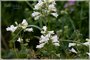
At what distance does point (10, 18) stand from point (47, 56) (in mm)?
1162

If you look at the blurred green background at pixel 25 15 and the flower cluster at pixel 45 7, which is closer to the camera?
the flower cluster at pixel 45 7

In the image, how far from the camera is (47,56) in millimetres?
1898

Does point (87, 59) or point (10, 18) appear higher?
point (10, 18)

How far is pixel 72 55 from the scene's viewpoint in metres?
1.96

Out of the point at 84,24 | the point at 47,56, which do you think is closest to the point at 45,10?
the point at 47,56

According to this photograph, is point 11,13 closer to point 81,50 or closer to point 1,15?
point 1,15

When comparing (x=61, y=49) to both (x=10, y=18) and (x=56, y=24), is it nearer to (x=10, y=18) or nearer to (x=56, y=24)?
(x=56, y=24)

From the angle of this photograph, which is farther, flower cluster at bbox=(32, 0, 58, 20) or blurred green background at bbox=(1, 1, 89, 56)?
blurred green background at bbox=(1, 1, 89, 56)

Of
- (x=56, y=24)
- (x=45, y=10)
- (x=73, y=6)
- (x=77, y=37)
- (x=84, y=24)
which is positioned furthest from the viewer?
(x=73, y=6)

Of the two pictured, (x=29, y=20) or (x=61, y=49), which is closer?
(x=61, y=49)

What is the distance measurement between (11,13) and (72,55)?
1.24m

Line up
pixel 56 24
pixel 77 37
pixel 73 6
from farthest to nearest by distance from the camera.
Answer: pixel 73 6, pixel 56 24, pixel 77 37

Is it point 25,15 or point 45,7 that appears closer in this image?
point 45,7

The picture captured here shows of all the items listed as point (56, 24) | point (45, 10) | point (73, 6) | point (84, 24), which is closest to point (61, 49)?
point (45, 10)
